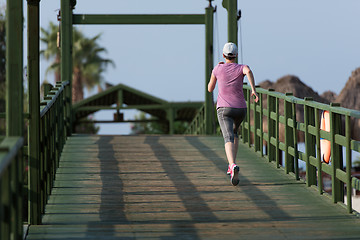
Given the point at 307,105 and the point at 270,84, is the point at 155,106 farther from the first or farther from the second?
the point at 307,105

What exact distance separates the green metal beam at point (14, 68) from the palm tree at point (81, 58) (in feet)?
155

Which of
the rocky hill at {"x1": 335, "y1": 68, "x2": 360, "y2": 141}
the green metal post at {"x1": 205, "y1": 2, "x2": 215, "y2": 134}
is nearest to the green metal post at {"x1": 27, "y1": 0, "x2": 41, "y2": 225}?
the green metal post at {"x1": 205, "y1": 2, "x2": 215, "y2": 134}

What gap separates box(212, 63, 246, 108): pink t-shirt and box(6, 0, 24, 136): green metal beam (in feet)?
10.8

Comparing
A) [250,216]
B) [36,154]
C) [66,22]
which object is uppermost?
[66,22]

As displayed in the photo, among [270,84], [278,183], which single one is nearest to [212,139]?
[278,183]

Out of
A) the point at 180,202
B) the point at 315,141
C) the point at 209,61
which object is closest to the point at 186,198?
the point at 180,202

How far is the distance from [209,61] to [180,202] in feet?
27.5

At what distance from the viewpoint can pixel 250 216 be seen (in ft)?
24.5

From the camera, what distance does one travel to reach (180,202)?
813 centimetres

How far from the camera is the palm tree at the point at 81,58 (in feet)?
175

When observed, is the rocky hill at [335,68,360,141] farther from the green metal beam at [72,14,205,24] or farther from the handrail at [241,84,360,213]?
the handrail at [241,84,360,213]

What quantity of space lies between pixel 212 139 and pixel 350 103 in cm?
1321

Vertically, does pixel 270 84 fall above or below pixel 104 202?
above

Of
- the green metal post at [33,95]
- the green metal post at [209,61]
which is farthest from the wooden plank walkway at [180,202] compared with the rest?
the green metal post at [209,61]
